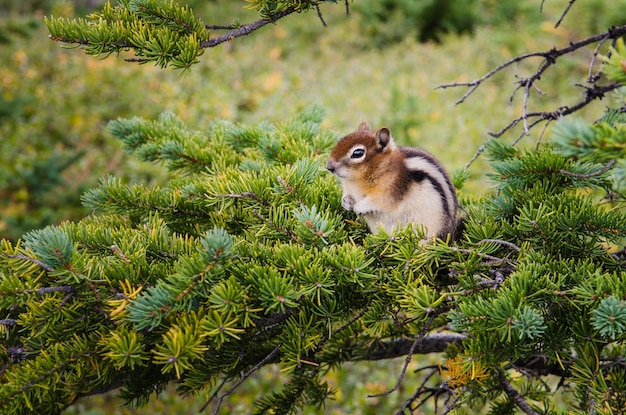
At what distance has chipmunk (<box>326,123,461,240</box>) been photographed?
6.98 feet

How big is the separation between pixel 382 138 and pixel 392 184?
23cm

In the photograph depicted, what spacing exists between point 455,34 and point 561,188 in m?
10.1

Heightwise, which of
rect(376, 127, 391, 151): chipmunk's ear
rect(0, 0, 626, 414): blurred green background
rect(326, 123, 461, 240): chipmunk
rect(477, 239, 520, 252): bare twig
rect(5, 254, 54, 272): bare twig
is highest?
rect(5, 254, 54, 272): bare twig

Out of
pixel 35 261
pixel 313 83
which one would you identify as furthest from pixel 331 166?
pixel 313 83

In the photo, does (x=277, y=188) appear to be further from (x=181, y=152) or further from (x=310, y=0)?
(x=181, y=152)

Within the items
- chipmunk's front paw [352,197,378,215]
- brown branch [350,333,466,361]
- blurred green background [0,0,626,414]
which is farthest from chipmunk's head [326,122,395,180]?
blurred green background [0,0,626,414]

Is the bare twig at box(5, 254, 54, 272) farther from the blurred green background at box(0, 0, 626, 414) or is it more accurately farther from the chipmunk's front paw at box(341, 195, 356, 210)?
the blurred green background at box(0, 0, 626, 414)

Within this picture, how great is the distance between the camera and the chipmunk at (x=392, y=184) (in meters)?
2.13

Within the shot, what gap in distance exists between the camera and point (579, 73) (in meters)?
9.70

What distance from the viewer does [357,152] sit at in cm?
242

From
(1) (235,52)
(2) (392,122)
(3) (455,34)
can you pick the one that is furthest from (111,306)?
(3) (455,34)

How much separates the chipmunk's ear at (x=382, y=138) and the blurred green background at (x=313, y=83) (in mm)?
2937

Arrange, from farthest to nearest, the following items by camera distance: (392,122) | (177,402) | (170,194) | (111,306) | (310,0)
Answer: (392,122) < (177,402) < (170,194) < (310,0) < (111,306)

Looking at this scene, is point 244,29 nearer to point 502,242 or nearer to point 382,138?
point 502,242
